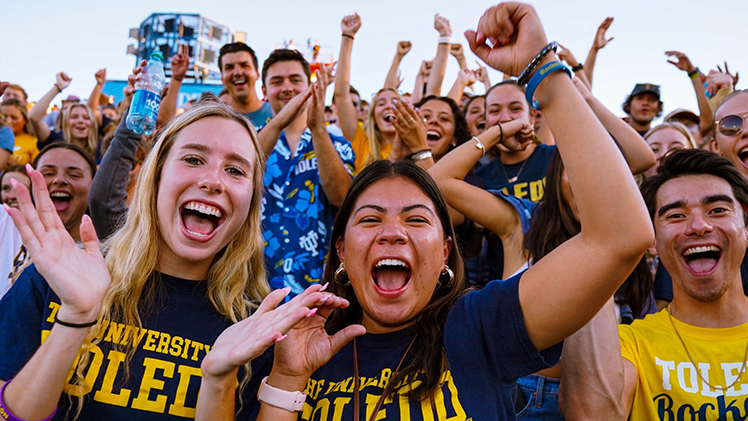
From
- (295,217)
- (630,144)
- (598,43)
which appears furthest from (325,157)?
(598,43)

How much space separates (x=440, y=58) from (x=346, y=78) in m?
1.48

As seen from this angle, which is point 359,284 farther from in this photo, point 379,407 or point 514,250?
point 514,250

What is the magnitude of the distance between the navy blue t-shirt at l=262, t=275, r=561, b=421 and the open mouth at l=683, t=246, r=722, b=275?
1412mm

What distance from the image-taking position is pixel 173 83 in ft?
16.8

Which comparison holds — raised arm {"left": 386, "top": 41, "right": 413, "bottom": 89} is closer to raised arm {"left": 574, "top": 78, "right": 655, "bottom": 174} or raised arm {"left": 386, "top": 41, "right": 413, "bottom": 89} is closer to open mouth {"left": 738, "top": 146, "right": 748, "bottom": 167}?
raised arm {"left": 574, "top": 78, "right": 655, "bottom": 174}

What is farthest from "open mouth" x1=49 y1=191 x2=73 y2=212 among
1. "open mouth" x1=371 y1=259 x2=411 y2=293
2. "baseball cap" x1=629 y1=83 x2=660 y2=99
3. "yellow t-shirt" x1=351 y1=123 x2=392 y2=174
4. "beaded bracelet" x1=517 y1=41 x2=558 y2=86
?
"baseball cap" x1=629 y1=83 x2=660 y2=99

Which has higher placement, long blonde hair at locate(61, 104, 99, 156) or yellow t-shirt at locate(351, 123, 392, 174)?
long blonde hair at locate(61, 104, 99, 156)

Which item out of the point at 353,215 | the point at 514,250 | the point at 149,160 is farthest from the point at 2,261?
the point at 514,250

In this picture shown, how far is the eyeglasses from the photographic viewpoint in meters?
3.84

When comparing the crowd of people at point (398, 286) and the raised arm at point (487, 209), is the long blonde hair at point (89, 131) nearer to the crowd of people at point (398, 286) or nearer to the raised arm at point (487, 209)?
the crowd of people at point (398, 286)

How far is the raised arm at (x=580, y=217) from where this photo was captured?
1507 mm

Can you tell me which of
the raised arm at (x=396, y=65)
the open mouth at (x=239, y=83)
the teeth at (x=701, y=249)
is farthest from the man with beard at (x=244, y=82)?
the teeth at (x=701, y=249)

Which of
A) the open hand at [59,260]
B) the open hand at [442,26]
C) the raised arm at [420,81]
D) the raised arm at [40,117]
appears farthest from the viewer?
the raised arm at [420,81]

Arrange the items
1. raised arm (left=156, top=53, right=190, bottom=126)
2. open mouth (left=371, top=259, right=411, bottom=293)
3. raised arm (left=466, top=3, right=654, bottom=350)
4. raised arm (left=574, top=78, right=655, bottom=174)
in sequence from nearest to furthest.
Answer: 1. raised arm (left=466, top=3, right=654, bottom=350)
2. open mouth (left=371, top=259, right=411, bottom=293)
3. raised arm (left=574, top=78, right=655, bottom=174)
4. raised arm (left=156, top=53, right=190, bottom=126)
